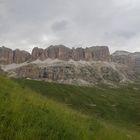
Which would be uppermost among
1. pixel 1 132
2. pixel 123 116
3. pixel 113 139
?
pixel 1 132

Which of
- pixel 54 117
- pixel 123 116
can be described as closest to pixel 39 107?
pixel 54 117

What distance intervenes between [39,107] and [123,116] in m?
125

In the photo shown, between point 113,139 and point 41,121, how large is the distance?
12.3 ft

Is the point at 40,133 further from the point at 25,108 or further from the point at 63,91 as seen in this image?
the point at 63,91

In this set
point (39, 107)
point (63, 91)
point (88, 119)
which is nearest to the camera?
point (39, 107)

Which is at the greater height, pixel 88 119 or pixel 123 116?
pixel 88 119

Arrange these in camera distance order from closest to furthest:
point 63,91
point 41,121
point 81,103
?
point 41,121
point 81,103
point 63,91

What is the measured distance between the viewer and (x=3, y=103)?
32.6 ft

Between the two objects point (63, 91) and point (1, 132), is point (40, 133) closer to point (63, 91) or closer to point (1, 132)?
point (1, 132)

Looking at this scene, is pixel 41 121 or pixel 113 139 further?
pixel 113 139

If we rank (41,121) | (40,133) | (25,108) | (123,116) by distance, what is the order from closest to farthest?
(40,133)
(41,121)
(25,108)
(123,116)

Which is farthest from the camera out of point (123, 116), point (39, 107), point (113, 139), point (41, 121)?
point (123, 116)

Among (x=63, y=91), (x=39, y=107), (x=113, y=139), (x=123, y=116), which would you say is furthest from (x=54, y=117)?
(x=63, y=91)

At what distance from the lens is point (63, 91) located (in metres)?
188
